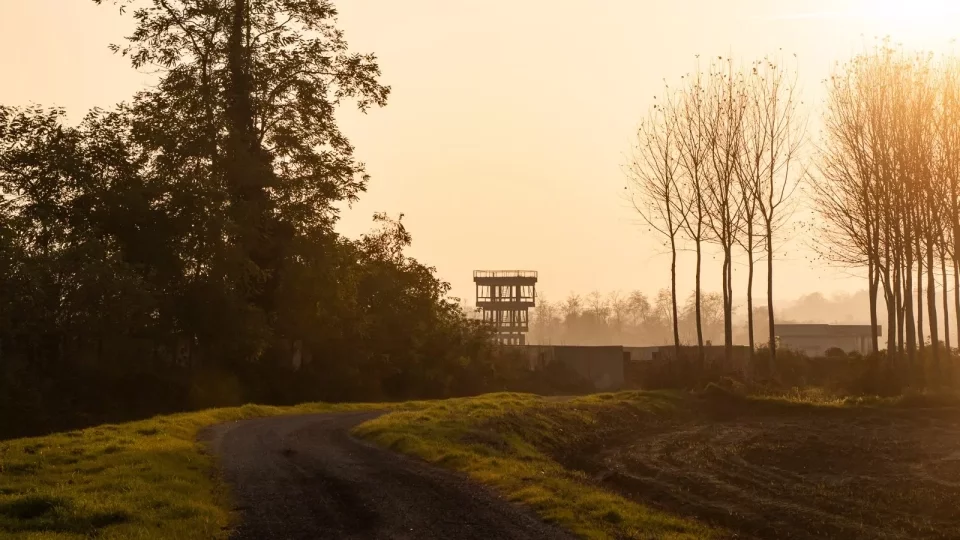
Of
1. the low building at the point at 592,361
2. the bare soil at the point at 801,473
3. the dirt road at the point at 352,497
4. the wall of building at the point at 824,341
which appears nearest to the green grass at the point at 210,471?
the dirt road at the point at 352,497

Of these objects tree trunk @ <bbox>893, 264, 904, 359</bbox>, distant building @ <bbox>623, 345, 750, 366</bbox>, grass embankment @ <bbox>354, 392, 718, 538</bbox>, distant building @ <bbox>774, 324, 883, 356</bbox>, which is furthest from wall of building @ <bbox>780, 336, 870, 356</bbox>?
grass embankment @ <bbox>354, 392, 718, 538</bbox>

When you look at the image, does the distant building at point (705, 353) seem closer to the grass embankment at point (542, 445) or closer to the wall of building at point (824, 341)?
the grass embankment at point (542, 445)

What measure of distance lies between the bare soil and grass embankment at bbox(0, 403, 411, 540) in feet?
30.6

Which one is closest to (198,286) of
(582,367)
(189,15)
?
(189,15)

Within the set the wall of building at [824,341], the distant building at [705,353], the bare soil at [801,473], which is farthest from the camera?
the wall of building at [824,341]

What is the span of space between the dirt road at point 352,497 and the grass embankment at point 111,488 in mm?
683

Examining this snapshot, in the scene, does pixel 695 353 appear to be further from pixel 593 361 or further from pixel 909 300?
pixel 909 300

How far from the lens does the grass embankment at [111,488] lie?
51.9 ft

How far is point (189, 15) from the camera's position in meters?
47.3

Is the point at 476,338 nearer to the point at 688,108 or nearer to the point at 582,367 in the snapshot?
the point at 582,367

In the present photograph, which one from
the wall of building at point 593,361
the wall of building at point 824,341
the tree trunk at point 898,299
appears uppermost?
the wall of building at point 824,341

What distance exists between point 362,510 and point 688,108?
143ft

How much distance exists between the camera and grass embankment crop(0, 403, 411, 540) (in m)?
15.8

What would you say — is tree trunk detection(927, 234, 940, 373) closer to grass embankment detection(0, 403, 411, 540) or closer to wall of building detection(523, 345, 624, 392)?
wall of building detection(523, 345, 624, 392)
